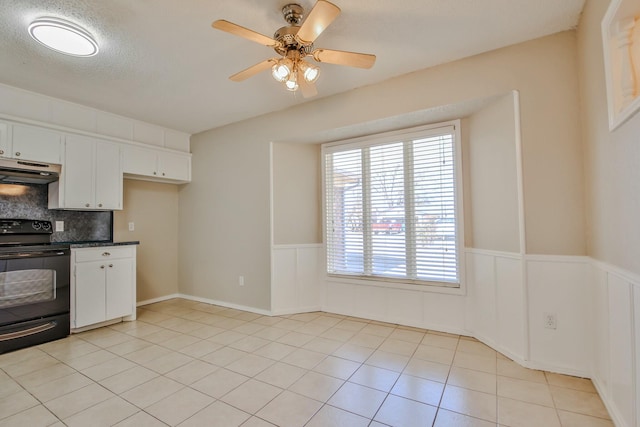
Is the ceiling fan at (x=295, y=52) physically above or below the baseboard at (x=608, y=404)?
above

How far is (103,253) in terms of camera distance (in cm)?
328

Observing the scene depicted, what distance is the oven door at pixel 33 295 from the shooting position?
8.70ft

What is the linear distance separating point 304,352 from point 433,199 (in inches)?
79.5

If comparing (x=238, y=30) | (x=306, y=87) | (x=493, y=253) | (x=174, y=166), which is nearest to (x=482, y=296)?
(x=493, y=253)

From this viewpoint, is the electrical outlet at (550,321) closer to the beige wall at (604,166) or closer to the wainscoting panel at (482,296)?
the wainscoting panel at (482,296)

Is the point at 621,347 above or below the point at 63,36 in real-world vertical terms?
below

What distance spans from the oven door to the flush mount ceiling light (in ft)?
6.32

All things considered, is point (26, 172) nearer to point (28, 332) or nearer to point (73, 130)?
point (73, 130)

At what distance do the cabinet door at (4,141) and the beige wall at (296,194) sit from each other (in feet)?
8.51

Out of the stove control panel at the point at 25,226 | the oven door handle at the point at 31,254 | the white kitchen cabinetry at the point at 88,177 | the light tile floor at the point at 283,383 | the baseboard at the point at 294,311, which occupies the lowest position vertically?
the light tile floor at the point at 283,383

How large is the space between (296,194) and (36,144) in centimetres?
277

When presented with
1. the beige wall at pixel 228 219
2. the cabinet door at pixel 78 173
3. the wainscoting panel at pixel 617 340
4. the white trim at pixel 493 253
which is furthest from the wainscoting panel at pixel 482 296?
the cabinet door at pixel 78 173

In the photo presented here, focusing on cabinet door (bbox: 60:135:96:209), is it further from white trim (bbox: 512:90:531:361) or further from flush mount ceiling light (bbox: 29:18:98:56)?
white trim (bbox: 512:90:531:361)

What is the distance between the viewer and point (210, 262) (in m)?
4.29
